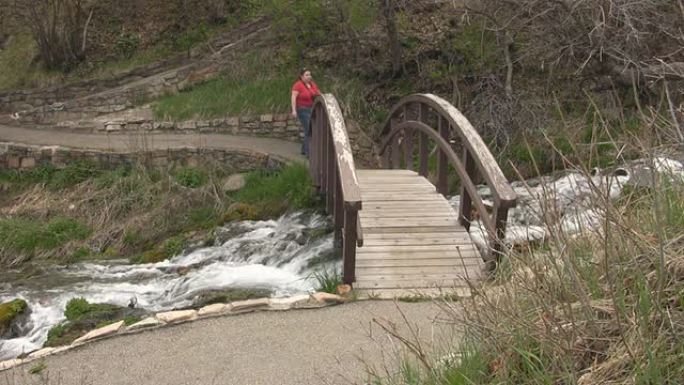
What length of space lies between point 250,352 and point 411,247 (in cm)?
208

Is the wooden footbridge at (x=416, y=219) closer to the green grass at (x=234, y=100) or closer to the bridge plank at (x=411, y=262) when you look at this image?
the bridge plank at (x=411, y=262)

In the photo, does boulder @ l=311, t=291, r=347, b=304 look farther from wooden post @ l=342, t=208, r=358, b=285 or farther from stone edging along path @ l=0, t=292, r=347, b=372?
wooden post @ l=342, t=208, r=358, b=285

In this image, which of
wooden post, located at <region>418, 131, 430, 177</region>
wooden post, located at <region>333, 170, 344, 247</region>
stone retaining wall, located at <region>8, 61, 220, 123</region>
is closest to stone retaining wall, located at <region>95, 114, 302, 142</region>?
stone retaining wall, located at <region>8, 61, 220, 123</region>

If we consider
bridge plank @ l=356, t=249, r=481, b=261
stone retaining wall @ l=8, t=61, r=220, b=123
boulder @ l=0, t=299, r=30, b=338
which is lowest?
boulder @ l=0, t=299, r=30, b=338

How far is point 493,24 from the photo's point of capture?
11031 millimetres

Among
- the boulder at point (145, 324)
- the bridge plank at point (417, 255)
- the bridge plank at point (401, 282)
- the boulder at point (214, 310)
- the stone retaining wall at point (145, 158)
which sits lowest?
the boulder at point (145, 324)

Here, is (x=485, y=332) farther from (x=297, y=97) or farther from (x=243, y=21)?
(x=243, y=21)

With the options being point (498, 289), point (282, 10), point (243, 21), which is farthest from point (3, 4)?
point (498, 289)

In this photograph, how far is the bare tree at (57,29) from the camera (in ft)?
52.6

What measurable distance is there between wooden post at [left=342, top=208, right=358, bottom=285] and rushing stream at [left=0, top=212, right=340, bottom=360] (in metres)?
1.05

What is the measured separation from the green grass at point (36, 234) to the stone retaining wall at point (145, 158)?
6.48 feet

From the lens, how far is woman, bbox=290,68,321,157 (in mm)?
10413

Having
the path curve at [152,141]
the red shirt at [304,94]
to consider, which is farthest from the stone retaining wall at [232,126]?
the red shirt at [304,94]

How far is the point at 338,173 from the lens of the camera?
6.62 meters
